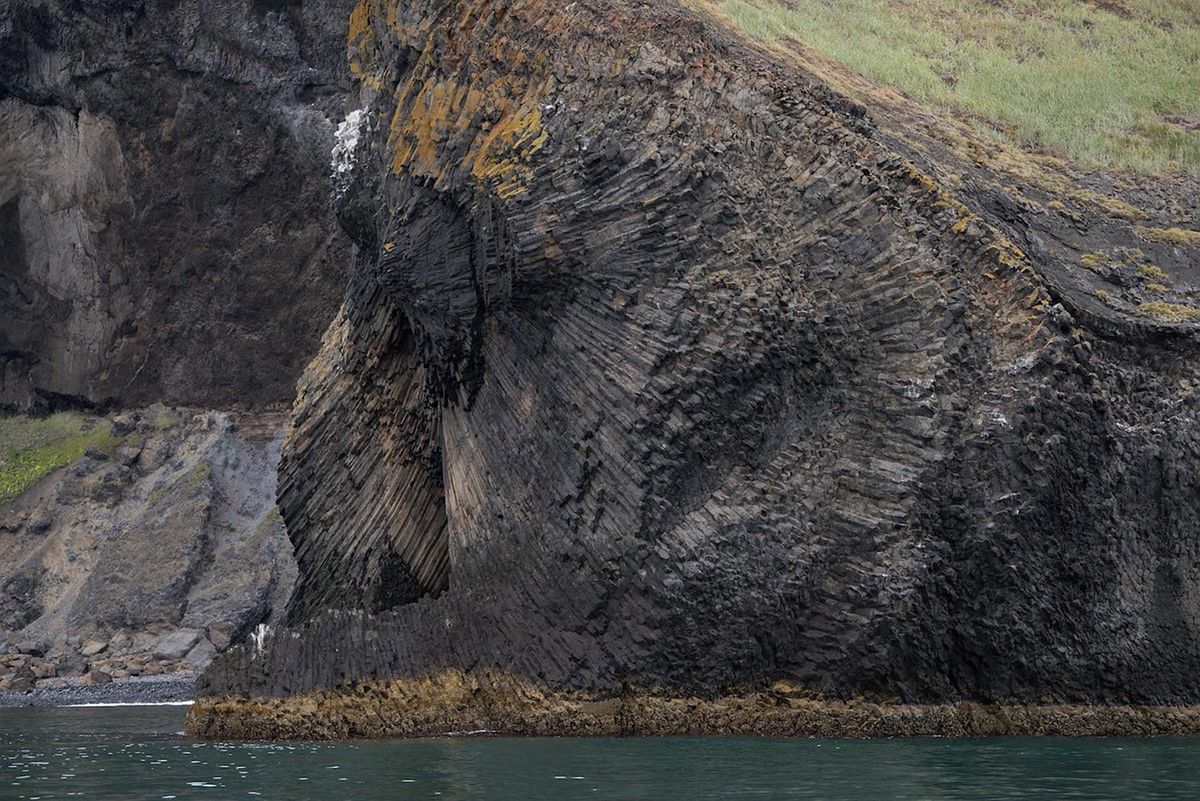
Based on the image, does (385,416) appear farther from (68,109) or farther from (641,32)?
(68,109)

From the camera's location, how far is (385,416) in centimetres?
2569

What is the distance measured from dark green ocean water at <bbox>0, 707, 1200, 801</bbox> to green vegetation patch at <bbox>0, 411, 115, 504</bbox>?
27.6m

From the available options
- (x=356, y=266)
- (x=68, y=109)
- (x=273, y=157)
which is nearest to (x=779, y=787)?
(x=356, y=266)

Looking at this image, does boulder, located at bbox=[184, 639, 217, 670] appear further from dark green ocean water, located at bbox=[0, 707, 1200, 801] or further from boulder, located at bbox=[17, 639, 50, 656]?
dark green ocean water, located at bbox=[0, 707, 1200, 801]

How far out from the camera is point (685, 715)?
1980cm

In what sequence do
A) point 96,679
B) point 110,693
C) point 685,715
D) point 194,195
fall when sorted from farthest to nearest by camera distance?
point 194,195, point 96,679, point 110,693, point 685,715

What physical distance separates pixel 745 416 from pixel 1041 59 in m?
15.5

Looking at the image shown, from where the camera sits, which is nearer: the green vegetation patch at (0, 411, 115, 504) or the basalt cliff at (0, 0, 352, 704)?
the basalt cliff at (0, 0, 352, 704)

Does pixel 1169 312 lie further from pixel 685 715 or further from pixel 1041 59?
pixel 1041 59

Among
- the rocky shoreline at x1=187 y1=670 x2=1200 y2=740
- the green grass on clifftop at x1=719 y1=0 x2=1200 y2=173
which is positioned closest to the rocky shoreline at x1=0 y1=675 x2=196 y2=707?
the rocky shoreline at x1=187 y1=670 x2=1200 y2=740

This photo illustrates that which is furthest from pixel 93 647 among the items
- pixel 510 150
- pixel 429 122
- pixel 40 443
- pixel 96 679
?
pixel 510 150

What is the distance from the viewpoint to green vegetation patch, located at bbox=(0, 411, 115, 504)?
153ft

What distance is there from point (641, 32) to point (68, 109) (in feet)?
108

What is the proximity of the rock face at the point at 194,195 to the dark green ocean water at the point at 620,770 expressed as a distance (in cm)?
2813
